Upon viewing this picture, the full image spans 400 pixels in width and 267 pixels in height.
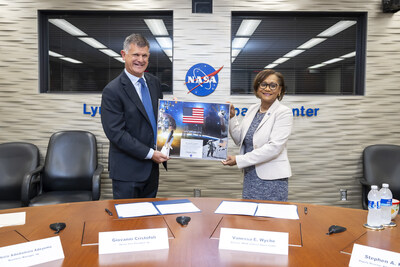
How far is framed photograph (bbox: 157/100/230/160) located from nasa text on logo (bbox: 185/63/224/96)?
Answer: 130 centimetres

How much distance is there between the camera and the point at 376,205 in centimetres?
171

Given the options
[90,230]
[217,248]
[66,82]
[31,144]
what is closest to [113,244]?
[90,230]

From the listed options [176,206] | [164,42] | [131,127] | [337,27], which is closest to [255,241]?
[176,206]

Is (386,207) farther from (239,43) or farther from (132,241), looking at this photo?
(239,43)

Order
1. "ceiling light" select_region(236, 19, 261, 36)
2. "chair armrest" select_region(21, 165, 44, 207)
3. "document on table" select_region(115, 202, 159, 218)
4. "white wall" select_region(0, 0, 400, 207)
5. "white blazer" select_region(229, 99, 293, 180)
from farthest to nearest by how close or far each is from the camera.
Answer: "ceiling light" select_region(236, 19, 261, 36) < "white wall" select_region(0, 0, 400, 207) < "chair armrest" select_region(21, 165, 44, 207) < "white blazer" select_region(229, 99, 293, 180) < "document on table" select_region(115, 202, 159, 218)

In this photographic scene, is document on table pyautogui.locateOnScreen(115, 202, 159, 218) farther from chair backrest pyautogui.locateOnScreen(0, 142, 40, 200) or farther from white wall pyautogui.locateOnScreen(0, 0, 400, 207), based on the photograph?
chair backrest pyautogui.locateOnScreen(0, 142, 40, 200)

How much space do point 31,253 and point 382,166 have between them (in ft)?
12.0

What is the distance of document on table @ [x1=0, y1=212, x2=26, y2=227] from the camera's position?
1733mm

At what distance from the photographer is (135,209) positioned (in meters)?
1.96

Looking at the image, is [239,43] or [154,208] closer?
[154,208]

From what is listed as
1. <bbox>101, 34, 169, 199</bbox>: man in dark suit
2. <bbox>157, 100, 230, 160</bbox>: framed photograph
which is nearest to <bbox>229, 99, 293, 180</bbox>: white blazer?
<bbox>157, 100, 230, 160</bbox>: framed photograph

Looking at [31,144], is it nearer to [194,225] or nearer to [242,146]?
[242,146]

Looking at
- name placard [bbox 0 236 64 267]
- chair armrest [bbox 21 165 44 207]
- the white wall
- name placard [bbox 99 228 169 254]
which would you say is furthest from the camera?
the white wall

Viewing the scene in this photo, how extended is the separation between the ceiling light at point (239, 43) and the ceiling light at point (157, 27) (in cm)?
88
